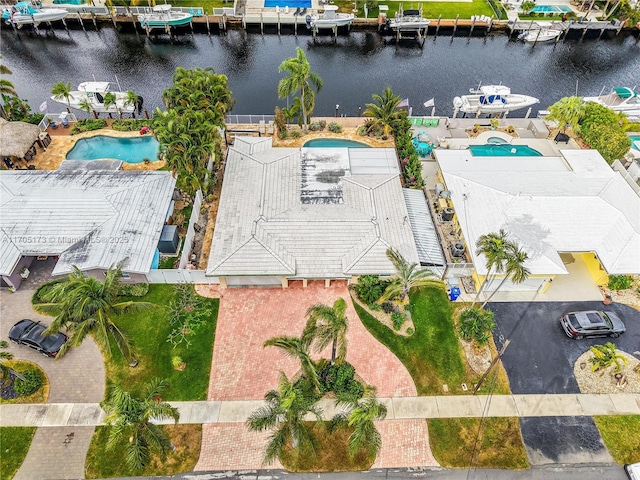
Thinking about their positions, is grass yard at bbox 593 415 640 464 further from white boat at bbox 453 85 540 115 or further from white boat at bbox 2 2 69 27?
white boat at bbox 2 2 69 27

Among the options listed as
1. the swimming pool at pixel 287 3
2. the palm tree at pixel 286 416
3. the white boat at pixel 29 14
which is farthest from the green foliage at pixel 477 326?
the white boat at pixel 29 14

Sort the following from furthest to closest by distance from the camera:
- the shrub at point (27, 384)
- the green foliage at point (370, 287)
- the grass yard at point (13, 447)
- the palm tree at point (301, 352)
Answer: the green foliage at point (370, 287) → the shrub at point (27, 384) → the grass yard at point (13, 447) → the palm tree at point (301, 352)

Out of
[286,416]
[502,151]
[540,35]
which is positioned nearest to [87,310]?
[286,416]

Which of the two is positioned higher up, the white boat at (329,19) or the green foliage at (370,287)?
the white boat at (329,19)

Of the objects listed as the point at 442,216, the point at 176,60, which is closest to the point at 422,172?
the point at 442,216

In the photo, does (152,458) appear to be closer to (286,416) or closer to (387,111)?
(286,416)

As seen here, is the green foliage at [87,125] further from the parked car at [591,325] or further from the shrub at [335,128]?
the parked car at [591,325]
